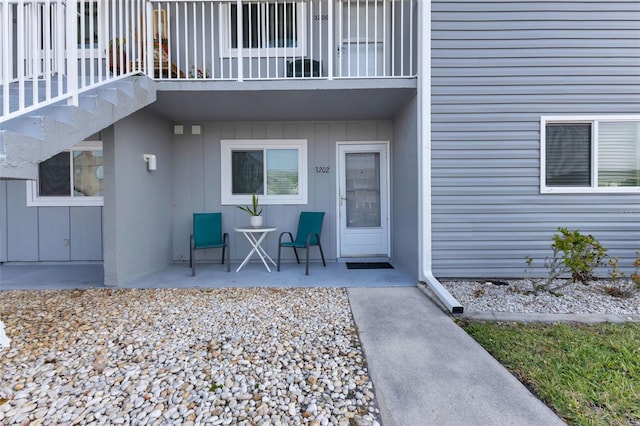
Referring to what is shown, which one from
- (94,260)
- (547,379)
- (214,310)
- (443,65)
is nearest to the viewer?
(547,379)

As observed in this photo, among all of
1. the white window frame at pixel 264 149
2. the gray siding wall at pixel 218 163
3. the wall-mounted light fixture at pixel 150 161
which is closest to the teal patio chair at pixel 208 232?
the gray siding wall at pixel 218 163

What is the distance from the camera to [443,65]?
12.3 feet

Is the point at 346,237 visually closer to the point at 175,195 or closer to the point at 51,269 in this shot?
the point at 175,195

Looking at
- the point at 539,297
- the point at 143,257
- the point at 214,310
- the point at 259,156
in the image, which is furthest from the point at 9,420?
the point at 539,297

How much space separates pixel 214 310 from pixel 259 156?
2.83m

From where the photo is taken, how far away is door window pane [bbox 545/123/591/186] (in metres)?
3.81

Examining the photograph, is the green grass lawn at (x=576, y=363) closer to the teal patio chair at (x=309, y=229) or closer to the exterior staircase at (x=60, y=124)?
the teal patio chair at (x=309, y=229)

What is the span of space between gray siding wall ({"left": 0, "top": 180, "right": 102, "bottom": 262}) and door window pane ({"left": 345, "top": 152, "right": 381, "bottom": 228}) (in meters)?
4.04

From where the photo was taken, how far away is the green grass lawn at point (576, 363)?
5.59ft

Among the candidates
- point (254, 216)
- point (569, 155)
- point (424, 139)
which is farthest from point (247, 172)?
point (569, 155)

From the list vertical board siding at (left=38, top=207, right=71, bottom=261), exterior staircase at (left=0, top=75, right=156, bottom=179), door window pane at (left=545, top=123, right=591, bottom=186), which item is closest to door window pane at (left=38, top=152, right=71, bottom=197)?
vertical board siding at (left=38, top=207, right=71, bottom=261)

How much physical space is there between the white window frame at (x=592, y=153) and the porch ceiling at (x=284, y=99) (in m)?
1.74

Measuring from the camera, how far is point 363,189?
519cm

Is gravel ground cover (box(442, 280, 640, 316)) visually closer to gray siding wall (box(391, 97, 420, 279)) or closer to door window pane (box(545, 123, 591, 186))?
gray siding wall (box(391, 97, 420, 279))
